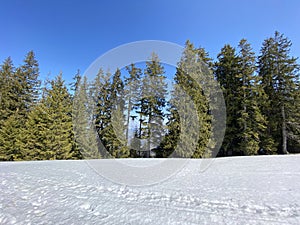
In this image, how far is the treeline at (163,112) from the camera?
10.7 meters

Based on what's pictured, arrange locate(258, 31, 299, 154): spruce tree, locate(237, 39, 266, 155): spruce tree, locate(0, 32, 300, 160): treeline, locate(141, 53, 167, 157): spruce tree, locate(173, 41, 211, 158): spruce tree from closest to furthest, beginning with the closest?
locate(173, 41, 211, 158): spruce tree, locate(0, 32, 300, 160): treeline, locate(141, 53, 167, 157): spruce tree, locate(237, 39, 266, 155): spruce tree, locate(258, 31, 299, 154): spruce tree

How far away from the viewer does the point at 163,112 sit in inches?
484

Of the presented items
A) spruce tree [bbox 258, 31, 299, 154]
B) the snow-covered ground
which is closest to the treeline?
spruce tree [bbox 258, 31, 299, 154]

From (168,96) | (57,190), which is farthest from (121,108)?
(57,190)

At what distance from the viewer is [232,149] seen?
12750mm

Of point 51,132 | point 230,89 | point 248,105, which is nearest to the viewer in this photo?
point 51,132

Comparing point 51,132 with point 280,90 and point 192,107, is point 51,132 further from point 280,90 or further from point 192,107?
point 280,90

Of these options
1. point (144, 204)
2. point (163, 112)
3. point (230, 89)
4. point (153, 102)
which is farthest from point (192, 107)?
point (144, 204)

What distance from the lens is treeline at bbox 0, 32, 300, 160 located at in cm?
1069

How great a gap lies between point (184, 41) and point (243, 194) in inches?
463

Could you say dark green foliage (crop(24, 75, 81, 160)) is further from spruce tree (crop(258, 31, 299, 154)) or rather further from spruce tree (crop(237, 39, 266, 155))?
spruce tree (crop(258, 31, 299, 154))

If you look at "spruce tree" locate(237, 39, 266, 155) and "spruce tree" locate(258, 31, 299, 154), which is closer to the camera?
"spruce tree" locate(237, 39, 266, 155)

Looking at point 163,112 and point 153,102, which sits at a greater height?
point 153,102

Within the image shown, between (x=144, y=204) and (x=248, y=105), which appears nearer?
(x=144, y=204)
